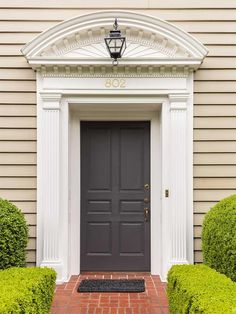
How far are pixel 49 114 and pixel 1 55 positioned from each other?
1055mm

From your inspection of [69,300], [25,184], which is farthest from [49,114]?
[69,300]

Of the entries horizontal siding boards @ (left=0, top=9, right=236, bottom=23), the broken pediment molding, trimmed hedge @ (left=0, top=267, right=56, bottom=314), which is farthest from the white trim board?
trimmed hedge @ (left=0, top=267, right=56, bottom=314)

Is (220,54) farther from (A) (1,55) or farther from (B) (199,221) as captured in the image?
(A) (1,55)

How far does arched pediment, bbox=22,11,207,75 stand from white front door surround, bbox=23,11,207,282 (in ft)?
0.04

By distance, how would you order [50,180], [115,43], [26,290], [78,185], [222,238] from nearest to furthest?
[26,290], [222,238], [115,43], [50,180], [78,185]

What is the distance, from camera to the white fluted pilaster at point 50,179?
5230 millimetres

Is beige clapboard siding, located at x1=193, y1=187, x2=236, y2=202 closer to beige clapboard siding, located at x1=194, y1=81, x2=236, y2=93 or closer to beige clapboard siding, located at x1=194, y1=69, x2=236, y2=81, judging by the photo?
beige clapboard siding, located at x1=194, y1=81, x2=236, y2=93

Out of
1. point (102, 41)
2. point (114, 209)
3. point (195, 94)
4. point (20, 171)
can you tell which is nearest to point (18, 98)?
point (20, 171)

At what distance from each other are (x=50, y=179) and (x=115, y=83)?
153 centimetres

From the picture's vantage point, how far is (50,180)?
17.2 feet

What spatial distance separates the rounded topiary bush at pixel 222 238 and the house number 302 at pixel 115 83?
6.67ft

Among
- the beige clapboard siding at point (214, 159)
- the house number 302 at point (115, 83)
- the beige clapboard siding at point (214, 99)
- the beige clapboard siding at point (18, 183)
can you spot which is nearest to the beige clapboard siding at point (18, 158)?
the beige clapboard siding at point (18, 183)

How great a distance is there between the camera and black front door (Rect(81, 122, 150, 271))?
5.77 metres

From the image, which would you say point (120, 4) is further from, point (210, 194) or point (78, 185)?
point (210, 194)
